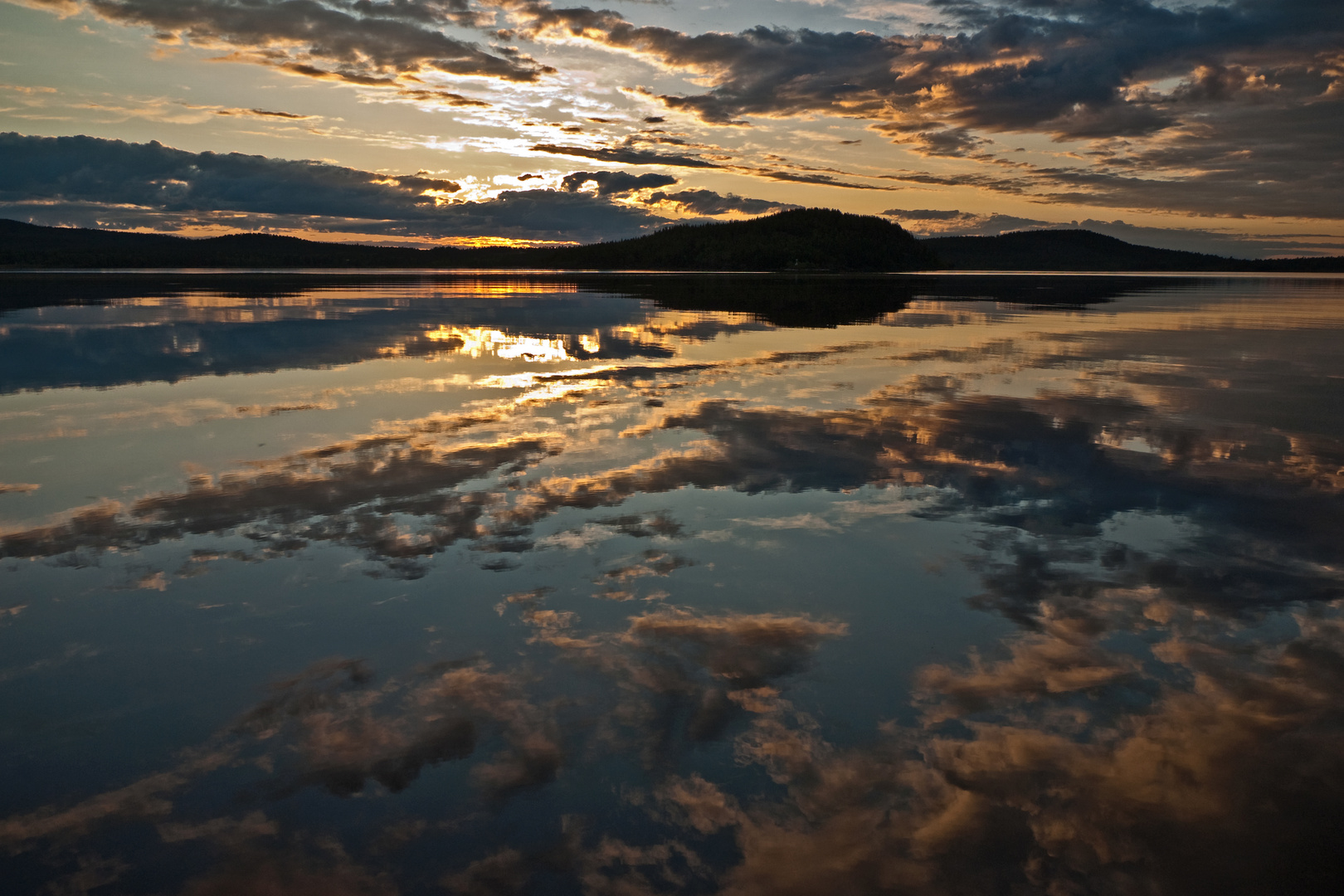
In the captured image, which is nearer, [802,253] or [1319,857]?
[1319,857]

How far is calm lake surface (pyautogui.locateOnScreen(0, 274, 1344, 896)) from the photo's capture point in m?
3.56

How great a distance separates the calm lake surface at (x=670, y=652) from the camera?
356 cm

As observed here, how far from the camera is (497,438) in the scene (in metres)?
10.9

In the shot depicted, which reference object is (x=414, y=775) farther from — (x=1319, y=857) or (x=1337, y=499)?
(x=1337, y=499)

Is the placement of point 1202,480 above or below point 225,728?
above

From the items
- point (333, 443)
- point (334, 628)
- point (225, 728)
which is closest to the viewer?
point (225, 728)

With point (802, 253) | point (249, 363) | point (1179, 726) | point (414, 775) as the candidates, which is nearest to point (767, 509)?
point (1179, 726)

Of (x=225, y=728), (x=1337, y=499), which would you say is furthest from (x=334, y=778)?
(x=1337, y=499)

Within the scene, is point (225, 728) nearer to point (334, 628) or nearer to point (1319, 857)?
point (334, 628)

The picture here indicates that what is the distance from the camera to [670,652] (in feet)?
17.1

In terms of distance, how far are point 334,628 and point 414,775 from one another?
184 cm

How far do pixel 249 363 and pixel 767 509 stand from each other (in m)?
14.6

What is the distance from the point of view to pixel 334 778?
13.1 feet

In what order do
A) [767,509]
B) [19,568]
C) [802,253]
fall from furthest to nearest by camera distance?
1. [802,253]
2. [767,509]
3. [19,568]
